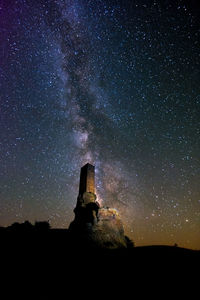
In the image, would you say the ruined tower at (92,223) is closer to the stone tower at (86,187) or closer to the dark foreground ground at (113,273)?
the stone tower at (86,187)

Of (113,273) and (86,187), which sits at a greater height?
(86,187)

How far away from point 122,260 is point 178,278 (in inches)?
124

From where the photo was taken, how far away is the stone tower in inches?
941

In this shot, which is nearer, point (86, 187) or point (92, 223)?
point (92, 223)

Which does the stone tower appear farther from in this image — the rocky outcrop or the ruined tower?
the rocky outcrop

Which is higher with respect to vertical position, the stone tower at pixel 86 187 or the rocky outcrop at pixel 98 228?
the stone tower at pixel 86 187

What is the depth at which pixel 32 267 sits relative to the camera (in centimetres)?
1037

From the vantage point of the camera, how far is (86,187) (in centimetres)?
2583

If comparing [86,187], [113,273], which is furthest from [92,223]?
[113,273]

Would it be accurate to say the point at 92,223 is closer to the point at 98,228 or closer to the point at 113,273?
the point at 98,228

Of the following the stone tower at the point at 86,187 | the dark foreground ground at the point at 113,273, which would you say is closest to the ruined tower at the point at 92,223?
the stone tower at the point at 86,187

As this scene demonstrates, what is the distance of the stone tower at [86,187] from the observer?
78.4 ft

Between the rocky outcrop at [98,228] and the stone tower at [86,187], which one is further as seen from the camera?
the stone tower at [86,187]

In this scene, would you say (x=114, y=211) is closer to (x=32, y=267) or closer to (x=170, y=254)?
(x=32, y=267)
